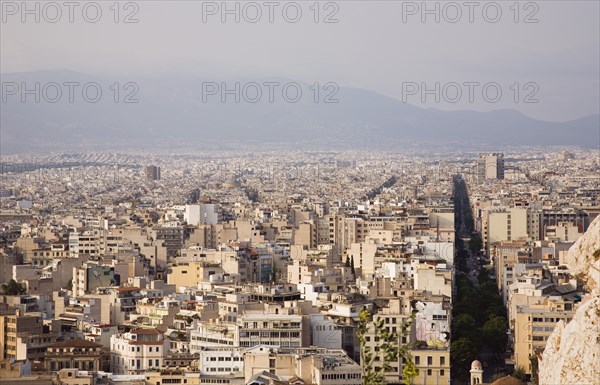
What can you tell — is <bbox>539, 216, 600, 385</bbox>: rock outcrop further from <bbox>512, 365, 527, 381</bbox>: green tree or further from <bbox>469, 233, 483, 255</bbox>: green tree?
<bbox>469, 233, 483, 255</bbox>: green tree

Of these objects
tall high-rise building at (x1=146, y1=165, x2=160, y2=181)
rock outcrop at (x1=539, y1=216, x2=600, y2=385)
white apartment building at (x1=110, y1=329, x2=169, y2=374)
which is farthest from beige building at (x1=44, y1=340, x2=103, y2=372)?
tall high-rise building at (x1=146, y1=165, x2=160, y2=181)

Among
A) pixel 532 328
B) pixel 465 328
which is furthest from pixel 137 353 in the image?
pixel 465 328

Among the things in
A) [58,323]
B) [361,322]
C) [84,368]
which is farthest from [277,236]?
[361,322]

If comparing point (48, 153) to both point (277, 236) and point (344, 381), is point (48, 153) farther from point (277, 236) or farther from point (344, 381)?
point (344, 381)

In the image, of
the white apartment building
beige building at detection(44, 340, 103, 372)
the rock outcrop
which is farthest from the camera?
the white apartment building

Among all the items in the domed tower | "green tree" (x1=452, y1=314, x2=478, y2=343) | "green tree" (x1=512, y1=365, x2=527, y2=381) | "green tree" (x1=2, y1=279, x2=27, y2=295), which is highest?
"green tree" (x1=2, y1=279, x2=27, y2=295)

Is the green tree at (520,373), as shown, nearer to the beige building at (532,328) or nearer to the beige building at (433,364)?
the beige building at (532,328)

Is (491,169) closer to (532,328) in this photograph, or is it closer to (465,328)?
(465,328)
